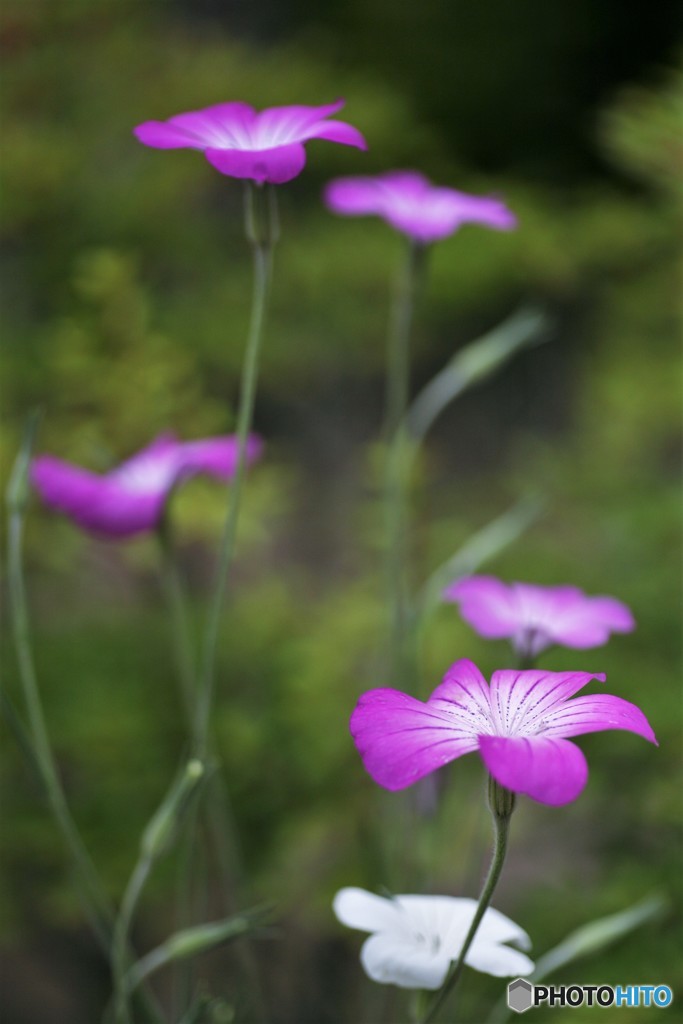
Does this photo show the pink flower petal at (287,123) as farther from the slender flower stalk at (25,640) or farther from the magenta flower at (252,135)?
the slender flower stalk at (25,640)

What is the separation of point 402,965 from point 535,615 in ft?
0.41

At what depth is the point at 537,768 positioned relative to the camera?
203mm

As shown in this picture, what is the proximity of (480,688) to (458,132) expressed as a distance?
73.7 inches

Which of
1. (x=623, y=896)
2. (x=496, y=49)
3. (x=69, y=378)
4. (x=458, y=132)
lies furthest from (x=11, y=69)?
(x=496, y=49)

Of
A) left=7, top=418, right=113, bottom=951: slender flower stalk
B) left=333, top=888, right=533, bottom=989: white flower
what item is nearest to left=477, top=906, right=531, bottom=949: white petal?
left=333, top=888, right=533, bottom=989: white flower

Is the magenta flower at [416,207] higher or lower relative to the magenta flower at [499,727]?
higher

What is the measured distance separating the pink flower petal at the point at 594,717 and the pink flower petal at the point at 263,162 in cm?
14

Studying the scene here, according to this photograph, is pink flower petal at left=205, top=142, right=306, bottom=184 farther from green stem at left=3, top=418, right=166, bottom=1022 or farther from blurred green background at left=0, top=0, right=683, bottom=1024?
blurred green background at left=0, top=0, right=683, bottom=1024

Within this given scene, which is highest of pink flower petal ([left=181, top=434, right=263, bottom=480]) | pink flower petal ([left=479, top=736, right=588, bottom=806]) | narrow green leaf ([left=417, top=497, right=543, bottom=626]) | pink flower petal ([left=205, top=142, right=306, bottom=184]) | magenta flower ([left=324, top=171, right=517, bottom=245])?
magenta flower ([left=324, top=171, right=517, bottom=245])

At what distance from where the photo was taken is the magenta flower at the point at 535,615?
329 millimetres

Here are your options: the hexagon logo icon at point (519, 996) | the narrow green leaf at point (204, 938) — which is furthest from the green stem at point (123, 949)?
the hexagon logo icon at point (519, 996)

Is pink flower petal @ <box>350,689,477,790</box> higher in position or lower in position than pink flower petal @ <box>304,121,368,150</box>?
lower

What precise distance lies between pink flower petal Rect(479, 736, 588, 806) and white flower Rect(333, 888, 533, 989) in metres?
0.07

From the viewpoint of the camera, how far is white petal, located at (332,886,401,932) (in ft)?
0.90
